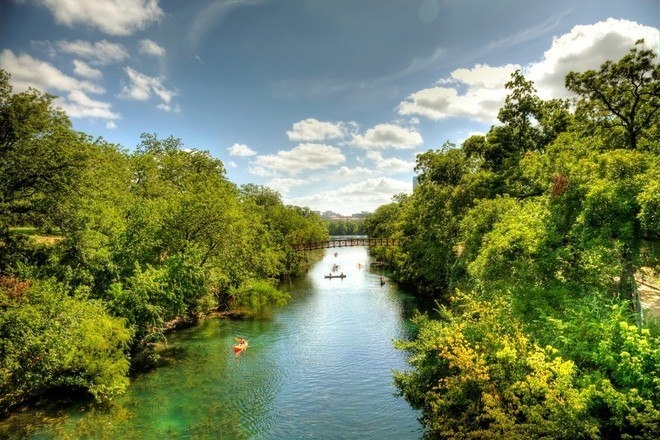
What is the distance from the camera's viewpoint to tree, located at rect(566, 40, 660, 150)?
18453 mm

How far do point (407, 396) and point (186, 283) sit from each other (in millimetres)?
16531

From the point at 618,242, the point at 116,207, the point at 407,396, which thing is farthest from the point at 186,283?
the point at 618,242

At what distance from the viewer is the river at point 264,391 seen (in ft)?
54.5

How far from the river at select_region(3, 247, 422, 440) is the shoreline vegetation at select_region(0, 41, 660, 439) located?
1638mm

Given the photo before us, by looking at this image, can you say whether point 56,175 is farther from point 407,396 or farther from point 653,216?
point 653,216

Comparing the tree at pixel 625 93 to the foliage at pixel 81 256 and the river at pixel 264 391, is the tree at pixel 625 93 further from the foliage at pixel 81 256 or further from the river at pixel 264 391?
the foliage at pixel 81 256

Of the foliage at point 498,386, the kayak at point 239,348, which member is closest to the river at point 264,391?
the kayak at point 239,348

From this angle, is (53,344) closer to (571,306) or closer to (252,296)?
(571,306)

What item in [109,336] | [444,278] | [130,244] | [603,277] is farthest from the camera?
[444,278]

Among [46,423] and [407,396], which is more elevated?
[407,396]

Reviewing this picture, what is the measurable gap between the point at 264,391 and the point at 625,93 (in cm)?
2351

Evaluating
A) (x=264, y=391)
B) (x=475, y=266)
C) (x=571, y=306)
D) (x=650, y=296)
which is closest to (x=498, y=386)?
(x=571, y=306)

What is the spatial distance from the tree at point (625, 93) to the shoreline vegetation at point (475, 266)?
0.08 meters

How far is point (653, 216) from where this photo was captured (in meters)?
10.8
